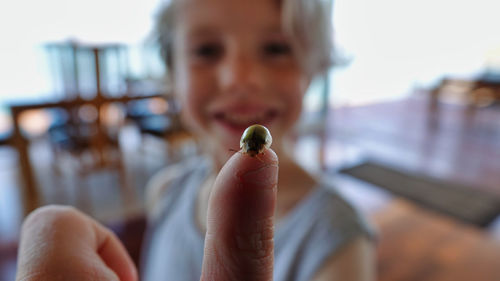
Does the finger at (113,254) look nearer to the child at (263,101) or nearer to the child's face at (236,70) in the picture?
the child at (263,101)

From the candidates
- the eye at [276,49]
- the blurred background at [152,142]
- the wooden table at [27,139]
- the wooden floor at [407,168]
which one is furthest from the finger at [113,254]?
the wooden table at [27,139]

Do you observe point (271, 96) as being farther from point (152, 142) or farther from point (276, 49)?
point (152, 142)

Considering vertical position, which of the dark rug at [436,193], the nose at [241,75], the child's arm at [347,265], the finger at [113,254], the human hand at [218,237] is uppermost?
the nose at [241,75]

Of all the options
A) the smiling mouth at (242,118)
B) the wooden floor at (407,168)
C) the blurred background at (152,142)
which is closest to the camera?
the smiling mouth at (242,118)

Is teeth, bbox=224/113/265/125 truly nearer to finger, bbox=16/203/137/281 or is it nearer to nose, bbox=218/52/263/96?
nose, bbox=218/52/263/96

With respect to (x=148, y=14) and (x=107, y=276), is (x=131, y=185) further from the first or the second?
(x=107, y=276)

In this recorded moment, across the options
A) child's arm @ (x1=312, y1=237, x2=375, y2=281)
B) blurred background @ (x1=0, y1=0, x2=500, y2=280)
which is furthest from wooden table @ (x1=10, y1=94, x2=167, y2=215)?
child's arm @ (x1=312, y1=237, x2=375, y2=281)
